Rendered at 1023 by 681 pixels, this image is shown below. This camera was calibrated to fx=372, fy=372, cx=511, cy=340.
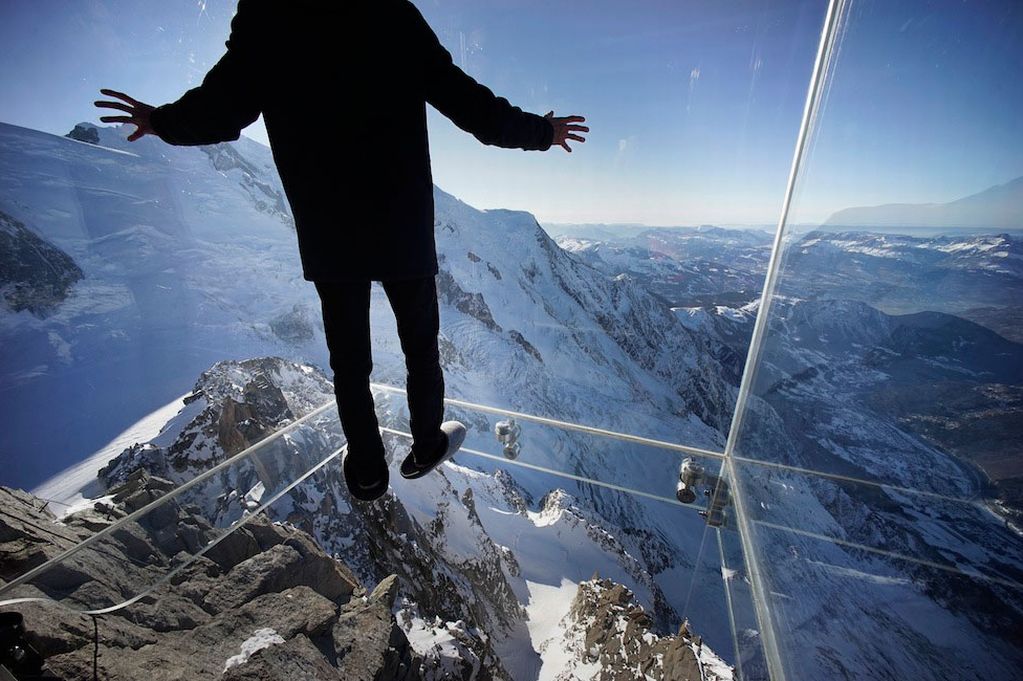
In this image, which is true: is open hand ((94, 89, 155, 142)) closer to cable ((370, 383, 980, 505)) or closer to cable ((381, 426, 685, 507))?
cable ((370, 383, 980, 505))

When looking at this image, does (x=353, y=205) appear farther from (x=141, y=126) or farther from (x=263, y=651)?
(x=263, y=651)

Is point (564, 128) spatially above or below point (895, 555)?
above

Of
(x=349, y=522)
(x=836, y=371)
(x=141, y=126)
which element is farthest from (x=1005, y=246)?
(x=349, y=522)

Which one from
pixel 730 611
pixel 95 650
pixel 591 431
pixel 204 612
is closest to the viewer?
pixel 95 650

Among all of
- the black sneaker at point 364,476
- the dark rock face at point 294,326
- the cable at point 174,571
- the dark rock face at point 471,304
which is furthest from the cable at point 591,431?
the dark rock face at point 471,304

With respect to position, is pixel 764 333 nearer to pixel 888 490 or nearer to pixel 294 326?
pixel 888 490

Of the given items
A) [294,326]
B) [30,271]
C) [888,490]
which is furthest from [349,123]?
[294,326]

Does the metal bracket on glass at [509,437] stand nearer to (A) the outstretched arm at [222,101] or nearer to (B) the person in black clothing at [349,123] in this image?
(B) the person in black clothing at [349,123]

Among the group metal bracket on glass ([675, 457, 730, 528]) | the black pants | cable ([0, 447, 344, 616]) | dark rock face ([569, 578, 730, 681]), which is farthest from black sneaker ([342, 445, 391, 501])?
dark rock face ([569, 578, 730, 681])
